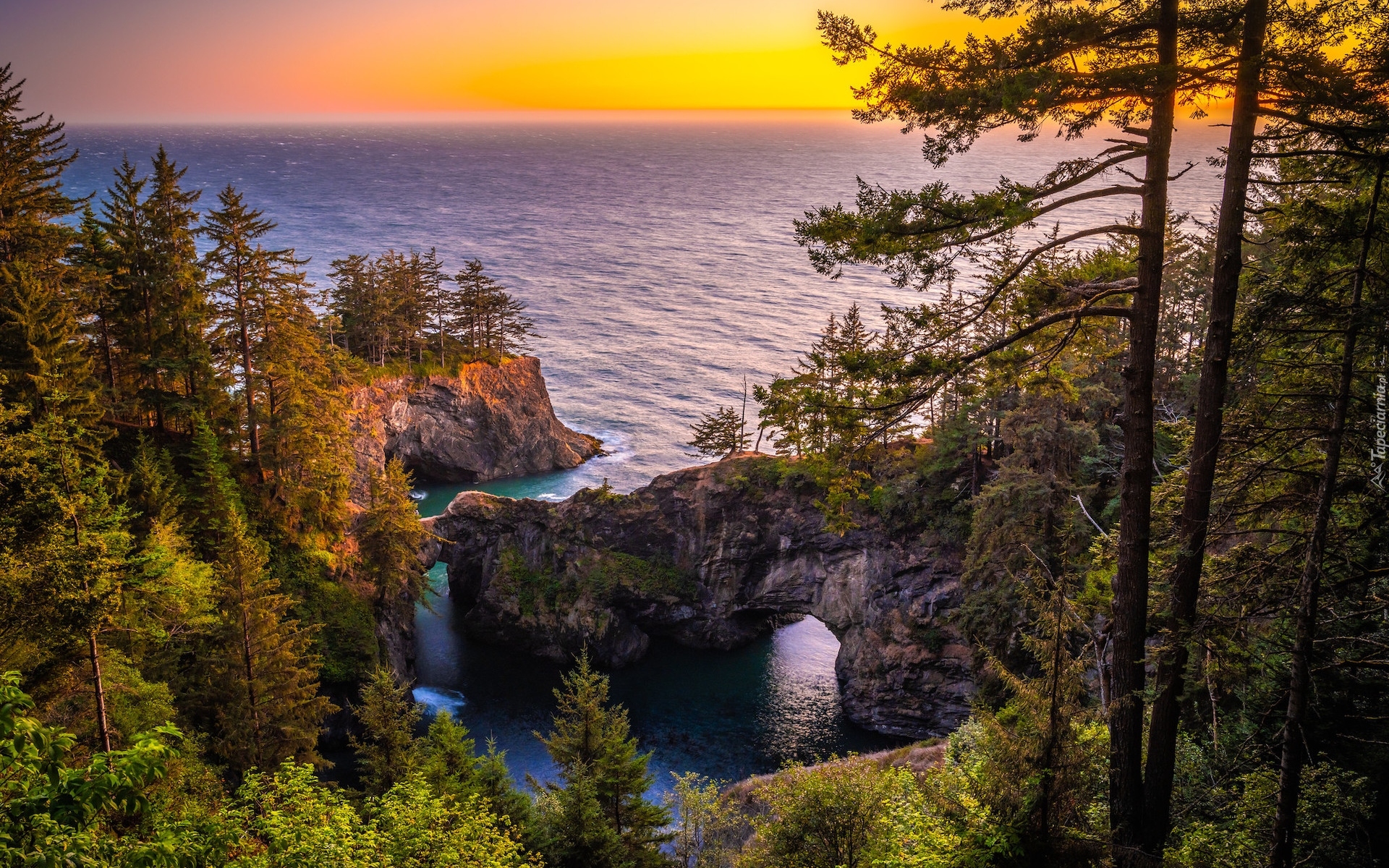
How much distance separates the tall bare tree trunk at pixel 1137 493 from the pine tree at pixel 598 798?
17864 mm

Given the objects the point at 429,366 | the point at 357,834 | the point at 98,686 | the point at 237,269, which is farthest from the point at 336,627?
the point at 429,366

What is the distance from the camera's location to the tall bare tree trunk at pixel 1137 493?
9.73 meters

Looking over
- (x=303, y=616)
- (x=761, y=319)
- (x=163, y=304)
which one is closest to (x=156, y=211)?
(x=163, y=304)

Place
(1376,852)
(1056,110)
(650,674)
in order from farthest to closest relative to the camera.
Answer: (650,674), (1376,852), (1056,110)

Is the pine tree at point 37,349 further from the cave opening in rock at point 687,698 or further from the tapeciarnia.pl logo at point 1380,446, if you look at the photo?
the tapeciarnia.pl logo at point 1380,446

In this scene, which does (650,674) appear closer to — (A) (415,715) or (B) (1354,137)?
(A) (415,715)

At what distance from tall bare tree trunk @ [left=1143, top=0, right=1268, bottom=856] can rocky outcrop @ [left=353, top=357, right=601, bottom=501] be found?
67703mm

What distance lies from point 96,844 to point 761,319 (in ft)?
349

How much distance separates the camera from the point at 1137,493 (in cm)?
1057

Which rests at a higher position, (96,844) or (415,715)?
(96,844)

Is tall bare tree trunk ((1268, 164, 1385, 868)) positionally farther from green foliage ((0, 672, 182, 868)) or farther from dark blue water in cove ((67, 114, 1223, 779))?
dark blue water in cove ((67, 114, 1223, 779))

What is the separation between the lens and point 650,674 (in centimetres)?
5569

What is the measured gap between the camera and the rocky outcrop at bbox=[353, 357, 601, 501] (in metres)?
74.7

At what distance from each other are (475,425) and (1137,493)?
77371 mm
